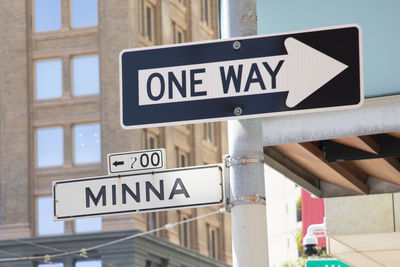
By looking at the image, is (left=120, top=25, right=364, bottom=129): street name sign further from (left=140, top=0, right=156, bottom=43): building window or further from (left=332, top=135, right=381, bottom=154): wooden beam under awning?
(left=140, top=0, right=156, bottom=43): building window

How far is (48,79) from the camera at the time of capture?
5038 cm

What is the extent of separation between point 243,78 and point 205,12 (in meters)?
54.7

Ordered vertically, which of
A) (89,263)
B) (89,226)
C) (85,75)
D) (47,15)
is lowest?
(89,263)

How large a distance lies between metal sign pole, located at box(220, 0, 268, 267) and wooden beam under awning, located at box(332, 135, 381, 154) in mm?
2855

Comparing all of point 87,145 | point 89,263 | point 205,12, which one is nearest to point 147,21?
point 87,145

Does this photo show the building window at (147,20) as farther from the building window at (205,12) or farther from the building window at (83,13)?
the building window at (205,12)

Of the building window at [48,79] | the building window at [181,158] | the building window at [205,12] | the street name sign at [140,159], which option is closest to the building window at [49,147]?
the building window at [48,79]

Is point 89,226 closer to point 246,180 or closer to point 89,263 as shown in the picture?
point 89,263

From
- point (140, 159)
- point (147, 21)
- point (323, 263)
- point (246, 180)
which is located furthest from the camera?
point (147, 21)

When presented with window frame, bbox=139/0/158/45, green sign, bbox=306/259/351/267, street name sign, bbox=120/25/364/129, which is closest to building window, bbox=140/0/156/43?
window frame, bbox=139/0/158/45

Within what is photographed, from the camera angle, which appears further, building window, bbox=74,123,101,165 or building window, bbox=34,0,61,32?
building window, bbox=34,0,61,32

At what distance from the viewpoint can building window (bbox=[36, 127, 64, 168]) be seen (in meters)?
49.3

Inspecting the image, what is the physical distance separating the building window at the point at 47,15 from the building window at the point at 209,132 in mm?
10946

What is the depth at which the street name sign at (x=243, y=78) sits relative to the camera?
525 centimetres
